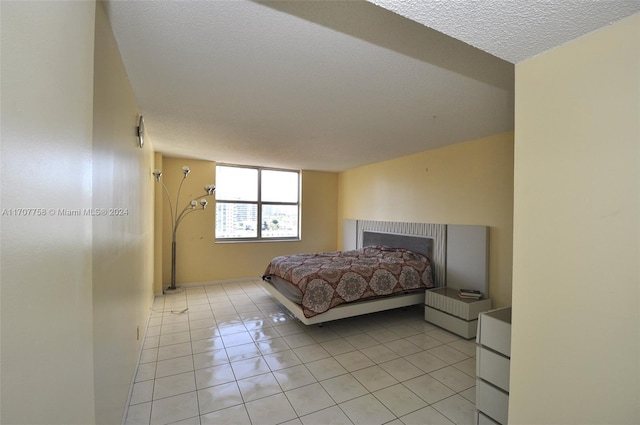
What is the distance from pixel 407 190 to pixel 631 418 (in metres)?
3.85

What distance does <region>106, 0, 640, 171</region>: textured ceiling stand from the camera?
132cm

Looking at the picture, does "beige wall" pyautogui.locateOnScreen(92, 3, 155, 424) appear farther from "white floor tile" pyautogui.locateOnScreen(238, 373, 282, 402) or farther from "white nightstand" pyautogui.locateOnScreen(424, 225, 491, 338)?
"white nightstand" pyautogui.locateOnScreen(424, 225, 491, 338)

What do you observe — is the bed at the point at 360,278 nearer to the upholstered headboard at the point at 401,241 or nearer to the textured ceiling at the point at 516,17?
the upholstered headboard at the point at 401,241

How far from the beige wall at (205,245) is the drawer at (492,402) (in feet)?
14.9

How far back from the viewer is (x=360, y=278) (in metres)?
3.46

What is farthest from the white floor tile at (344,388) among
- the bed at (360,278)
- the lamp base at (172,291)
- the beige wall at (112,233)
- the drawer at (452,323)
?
the lamp base at (172,291)

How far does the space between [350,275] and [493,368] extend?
1805 millimetres

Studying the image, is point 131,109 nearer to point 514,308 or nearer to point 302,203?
point 514,308

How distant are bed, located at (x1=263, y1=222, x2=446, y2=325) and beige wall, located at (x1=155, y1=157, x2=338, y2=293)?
1523 mm

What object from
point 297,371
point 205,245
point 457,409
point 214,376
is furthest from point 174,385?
point 205,245

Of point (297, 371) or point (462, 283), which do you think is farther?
point (462, 283)

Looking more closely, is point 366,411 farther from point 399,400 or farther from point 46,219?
point 46,219

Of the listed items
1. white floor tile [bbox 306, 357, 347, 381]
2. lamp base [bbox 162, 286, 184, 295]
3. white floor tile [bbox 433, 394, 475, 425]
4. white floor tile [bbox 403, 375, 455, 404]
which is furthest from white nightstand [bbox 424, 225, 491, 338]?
lamp base [bbox 162, 286, 184, 295]

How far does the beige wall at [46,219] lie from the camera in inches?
24.6
